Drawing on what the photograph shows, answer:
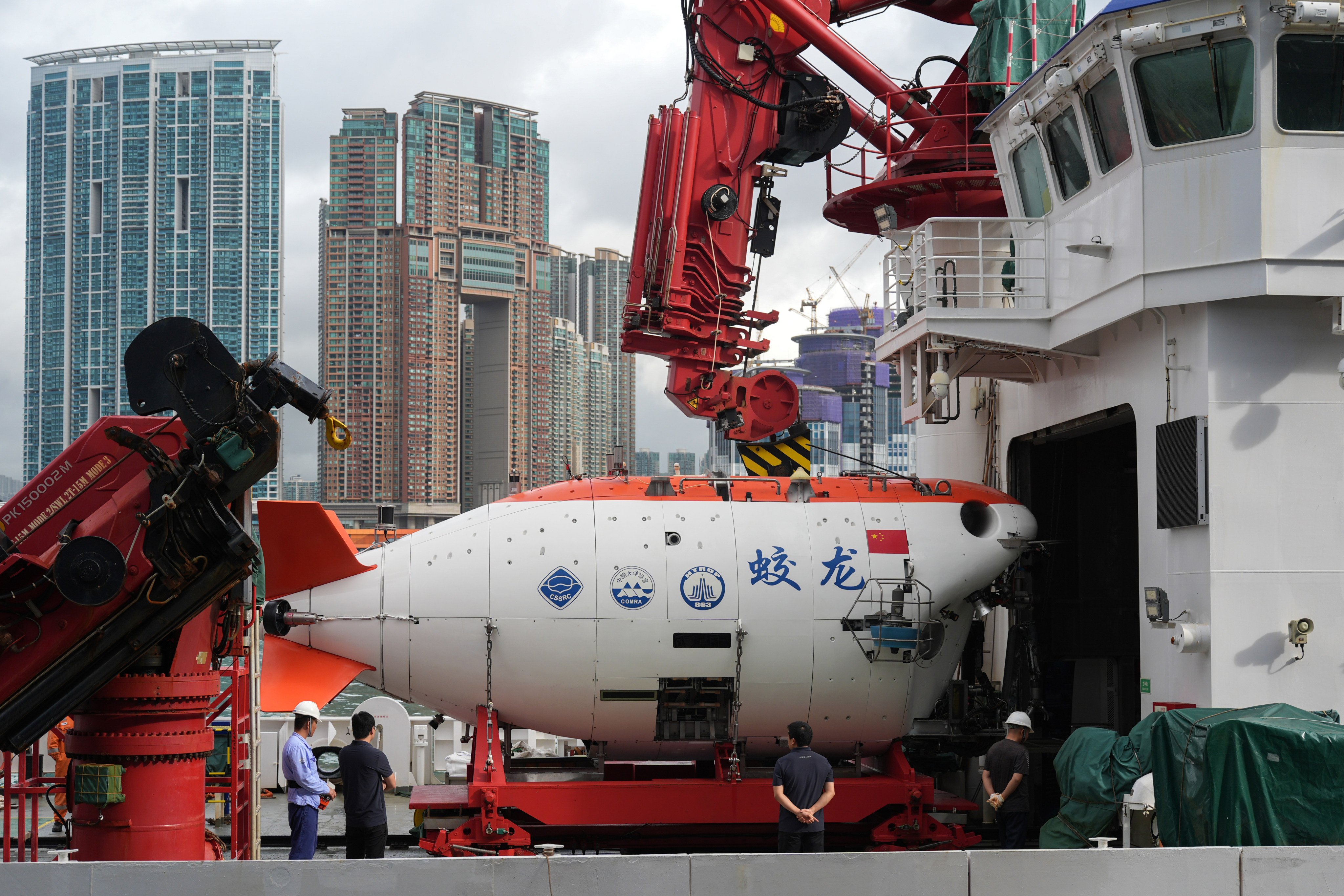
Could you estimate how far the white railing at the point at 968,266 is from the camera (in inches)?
451

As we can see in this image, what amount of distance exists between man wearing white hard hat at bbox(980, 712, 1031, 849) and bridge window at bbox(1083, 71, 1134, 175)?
5.38m

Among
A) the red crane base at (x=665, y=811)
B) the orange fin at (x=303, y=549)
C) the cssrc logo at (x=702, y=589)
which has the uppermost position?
the orange fin at (x=303, y=549)

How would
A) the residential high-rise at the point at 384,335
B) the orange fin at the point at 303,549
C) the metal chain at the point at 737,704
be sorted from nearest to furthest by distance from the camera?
the orange fin at the point at 303,549 < the metal chain at the point at 737,704 < the residential high-rise at the point at 384,335

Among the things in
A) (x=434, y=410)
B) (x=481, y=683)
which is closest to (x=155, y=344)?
(x=481, y=683)

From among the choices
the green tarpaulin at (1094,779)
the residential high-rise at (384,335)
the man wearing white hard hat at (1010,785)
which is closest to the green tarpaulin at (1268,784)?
the green tarpaulin at (1094,779)

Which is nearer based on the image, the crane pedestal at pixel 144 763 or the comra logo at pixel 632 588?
the crane pedestal at pixel 144 763

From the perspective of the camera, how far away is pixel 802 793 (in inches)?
337

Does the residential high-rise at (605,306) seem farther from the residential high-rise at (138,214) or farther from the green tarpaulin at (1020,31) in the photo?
the green tarpaulin at (1020,31)

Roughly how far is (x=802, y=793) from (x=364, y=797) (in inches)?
148

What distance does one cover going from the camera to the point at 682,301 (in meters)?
14.7

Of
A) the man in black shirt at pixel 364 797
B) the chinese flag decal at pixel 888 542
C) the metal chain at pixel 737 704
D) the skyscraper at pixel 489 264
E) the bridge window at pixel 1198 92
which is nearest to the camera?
the bridge window at pixel 1198 92

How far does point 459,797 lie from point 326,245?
96857 millimetres

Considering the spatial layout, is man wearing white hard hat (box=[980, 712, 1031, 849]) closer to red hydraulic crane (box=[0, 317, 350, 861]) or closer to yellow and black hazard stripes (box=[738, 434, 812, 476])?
yellow and black hazard stripes (box=[738, 434, 812, 476])

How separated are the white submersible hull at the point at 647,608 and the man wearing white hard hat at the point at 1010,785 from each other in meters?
1.45
